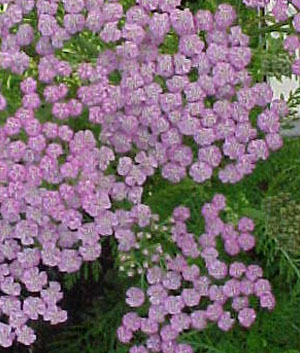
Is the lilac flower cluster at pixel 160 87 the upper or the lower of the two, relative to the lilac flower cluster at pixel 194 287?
upper

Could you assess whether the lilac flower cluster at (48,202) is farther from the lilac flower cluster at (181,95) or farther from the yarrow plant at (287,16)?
the yarrow plant at (287,16)

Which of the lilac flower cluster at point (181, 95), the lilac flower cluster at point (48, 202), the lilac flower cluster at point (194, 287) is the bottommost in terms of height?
the lilac flower cluster at point (194, 287)

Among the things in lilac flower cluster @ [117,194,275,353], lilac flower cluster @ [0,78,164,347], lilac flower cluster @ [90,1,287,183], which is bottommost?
lilac flower cluster @ [117,194,275,353]

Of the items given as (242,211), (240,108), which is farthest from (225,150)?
A: (242,211)

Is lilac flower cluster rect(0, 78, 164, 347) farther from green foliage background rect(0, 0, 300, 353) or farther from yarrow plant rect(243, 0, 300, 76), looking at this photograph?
yarrow plant rect(243, 0, 300, 76)

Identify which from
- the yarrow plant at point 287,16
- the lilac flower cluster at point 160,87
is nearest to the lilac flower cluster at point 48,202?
the lilac flower cluster at point 160,87

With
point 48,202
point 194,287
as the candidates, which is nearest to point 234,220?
point 194,287

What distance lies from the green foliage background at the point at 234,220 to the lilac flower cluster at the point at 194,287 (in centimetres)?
3

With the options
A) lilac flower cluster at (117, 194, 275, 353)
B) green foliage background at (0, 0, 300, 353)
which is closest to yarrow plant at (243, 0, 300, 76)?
green foliage background at (0, 0, 300, 353)

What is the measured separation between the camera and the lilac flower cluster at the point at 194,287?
650 mm

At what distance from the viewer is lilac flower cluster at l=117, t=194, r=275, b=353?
650 millimetres

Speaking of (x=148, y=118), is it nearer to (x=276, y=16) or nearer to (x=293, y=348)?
(x=276, y=16)

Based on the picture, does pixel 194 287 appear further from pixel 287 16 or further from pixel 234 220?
pixel 287 16

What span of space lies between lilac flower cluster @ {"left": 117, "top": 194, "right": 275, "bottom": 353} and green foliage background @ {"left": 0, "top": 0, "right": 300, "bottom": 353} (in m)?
0.03
